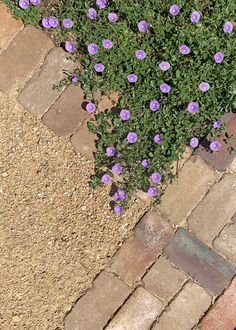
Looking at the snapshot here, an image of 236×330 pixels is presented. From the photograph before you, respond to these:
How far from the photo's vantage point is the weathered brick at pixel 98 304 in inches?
140

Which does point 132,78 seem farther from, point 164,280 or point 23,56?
point 164,280

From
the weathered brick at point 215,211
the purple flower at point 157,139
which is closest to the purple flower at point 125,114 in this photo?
the purple flower at point 157,139

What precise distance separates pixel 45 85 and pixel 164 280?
4.70 ft

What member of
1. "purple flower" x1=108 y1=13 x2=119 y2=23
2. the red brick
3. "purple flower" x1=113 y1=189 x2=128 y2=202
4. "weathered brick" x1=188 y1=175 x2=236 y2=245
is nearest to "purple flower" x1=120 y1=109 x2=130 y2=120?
"purple flower" x1=113 y1=189 x2=128 y2=202

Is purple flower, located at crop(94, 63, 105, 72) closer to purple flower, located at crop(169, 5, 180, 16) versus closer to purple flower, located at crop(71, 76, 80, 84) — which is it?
purple flower, located at crop(71, 76, 80, 84)

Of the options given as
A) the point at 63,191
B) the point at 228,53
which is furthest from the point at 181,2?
the point at 63,191

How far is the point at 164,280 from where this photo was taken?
3.57 metres

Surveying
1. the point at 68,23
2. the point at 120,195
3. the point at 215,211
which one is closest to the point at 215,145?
the point at 215,211

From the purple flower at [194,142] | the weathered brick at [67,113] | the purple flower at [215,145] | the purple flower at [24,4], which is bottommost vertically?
the weathered brick at [67,113]

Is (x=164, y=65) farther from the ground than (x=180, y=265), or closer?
farther from the ground

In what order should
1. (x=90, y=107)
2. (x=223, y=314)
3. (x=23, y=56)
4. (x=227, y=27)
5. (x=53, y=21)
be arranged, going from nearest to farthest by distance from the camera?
(x=223, y=314) → (x=227, y=27) → (x=90, y=107) → (x=53, y=21) → (x=23, y=56)

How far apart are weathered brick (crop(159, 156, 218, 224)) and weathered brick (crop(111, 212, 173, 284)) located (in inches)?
3.2

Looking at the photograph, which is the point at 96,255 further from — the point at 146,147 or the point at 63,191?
the point at 146,147

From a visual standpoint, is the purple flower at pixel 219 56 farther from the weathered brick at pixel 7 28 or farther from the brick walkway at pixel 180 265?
the weathered brick at pixel 7 28
